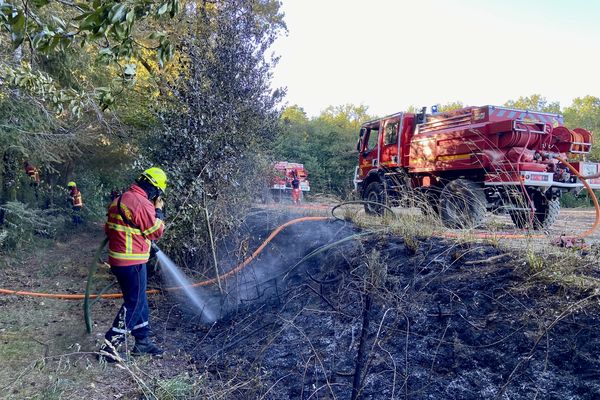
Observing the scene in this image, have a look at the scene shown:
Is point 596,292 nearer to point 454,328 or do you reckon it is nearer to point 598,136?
point 454,328

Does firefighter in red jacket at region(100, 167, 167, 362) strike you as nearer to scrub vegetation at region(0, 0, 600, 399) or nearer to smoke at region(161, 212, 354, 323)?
scrub vegetation at region(0, 0, 600, 399)

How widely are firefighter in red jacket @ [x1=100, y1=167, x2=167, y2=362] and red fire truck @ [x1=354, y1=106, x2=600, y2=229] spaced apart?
11.9 feet

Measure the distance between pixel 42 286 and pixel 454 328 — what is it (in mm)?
6358

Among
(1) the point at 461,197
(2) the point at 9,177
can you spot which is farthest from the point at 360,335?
(2) the point at 9,177

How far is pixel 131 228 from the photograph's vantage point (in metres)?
4.48

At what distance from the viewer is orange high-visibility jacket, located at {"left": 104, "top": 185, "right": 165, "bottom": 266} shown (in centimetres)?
444

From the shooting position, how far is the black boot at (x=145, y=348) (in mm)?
4531

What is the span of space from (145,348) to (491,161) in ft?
20.4

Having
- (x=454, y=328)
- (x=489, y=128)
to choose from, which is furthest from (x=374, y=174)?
(x=454, y=328)

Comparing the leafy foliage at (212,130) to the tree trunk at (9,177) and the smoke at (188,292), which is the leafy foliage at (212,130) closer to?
the smoke at (188,292)

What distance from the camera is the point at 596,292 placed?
3289 millimetres

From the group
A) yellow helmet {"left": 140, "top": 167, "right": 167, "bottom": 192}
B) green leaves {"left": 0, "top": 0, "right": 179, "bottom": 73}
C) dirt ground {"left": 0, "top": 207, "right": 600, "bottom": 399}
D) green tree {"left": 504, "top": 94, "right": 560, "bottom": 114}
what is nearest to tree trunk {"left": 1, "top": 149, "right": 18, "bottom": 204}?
dirt ground {"left": 0, "top": 207, "right": 600, "bottom": 399}

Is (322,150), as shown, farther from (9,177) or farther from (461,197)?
(461,197)

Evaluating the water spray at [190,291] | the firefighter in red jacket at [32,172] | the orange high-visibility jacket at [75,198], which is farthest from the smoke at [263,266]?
the orange high-visibility jacket at [75,198]
